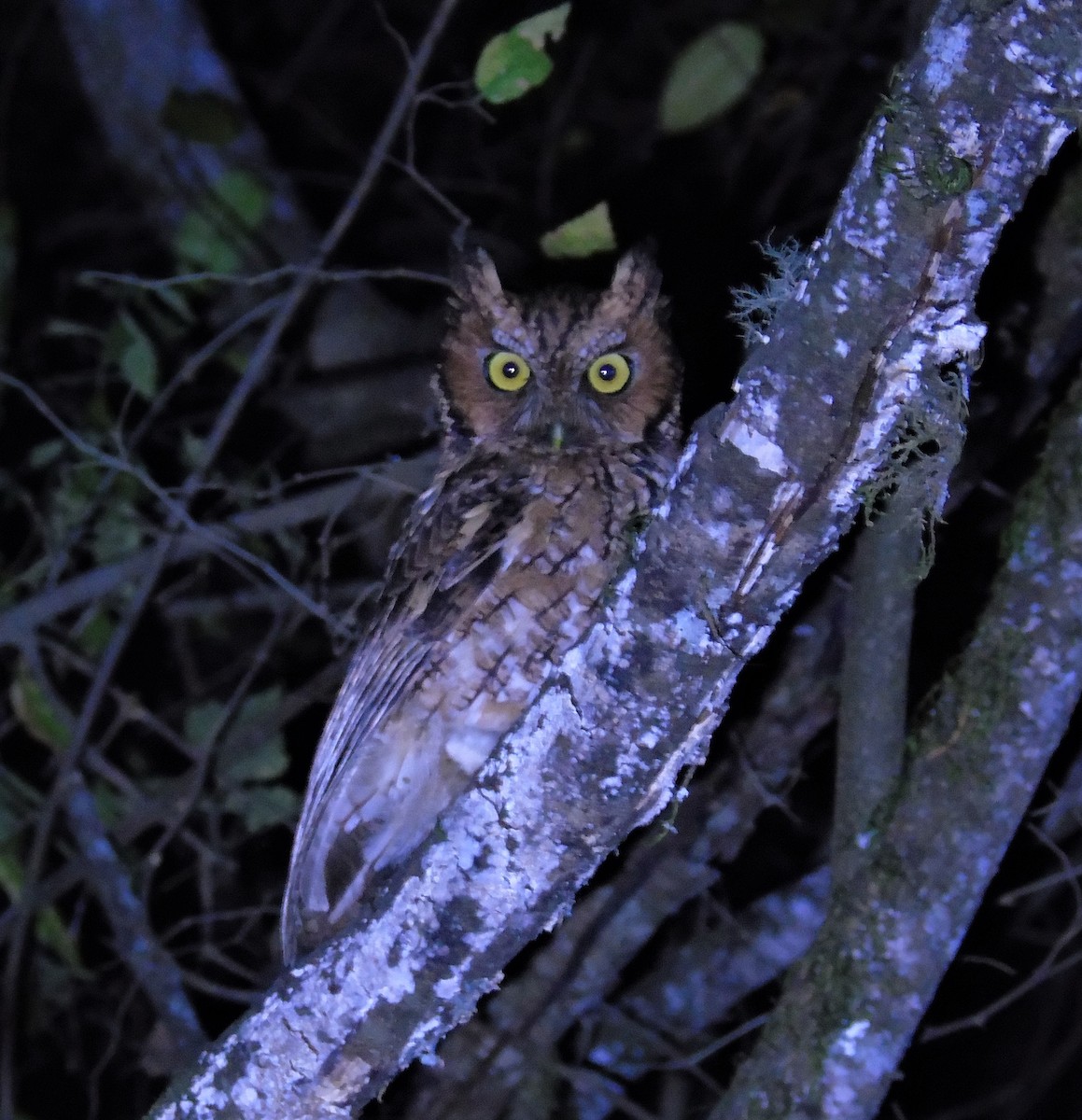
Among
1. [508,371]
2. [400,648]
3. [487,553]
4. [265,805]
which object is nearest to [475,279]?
[508,371]

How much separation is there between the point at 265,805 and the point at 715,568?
1.50 metres

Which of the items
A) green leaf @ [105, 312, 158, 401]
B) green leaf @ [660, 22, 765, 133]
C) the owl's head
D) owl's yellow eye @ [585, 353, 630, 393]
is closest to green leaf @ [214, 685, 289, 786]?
green leaf @ [105, 312, 158, 401]

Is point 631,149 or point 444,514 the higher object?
point 631,149

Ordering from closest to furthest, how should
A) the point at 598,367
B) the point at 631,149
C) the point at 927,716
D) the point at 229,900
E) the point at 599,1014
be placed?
1. the point at 927,716
2. the point at 598,367
3. the point at 599,1014
4. the point at 229,900
5. the point at 631,149

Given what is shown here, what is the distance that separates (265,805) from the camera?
7.42ft

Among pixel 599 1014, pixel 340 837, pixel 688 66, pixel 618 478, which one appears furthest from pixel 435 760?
pixel 688 66

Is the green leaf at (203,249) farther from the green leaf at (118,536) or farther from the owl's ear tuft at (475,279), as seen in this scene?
the owl's ear tuft at (475,279)

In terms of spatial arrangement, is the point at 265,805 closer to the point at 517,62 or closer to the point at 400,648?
the point at 400,648

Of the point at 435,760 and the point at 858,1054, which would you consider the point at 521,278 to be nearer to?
the point at 435,760

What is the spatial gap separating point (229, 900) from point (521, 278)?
1.48m

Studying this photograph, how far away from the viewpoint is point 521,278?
2332 mm

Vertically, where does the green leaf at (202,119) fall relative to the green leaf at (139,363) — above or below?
above

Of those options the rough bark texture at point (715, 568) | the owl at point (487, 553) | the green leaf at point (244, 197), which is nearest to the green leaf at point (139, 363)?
the green leaf at point (244, 197)

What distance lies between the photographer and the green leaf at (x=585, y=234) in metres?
1.66
